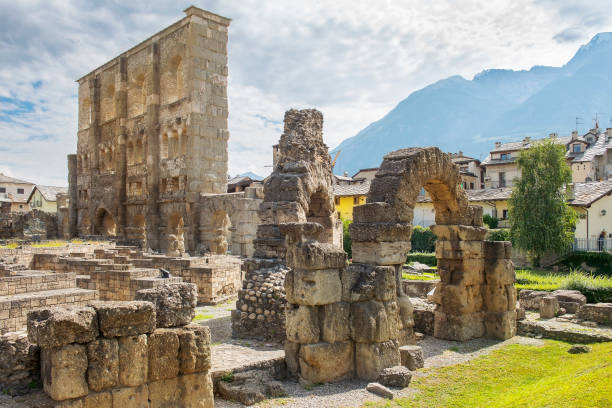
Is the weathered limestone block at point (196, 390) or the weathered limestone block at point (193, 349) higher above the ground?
the weathered limestone block at point (193, 349)

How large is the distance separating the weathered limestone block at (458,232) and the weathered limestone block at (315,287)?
4.13m

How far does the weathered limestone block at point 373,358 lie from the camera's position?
25.4ft

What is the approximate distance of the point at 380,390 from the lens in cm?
713

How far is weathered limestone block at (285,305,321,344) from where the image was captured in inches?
300

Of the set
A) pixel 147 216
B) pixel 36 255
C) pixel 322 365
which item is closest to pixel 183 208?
pixel 147 216

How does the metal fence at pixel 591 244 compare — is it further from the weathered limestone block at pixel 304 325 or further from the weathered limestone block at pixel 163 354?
the weathered limestone block at pixel 163 354

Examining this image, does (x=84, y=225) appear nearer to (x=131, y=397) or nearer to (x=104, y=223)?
(x=104, y=223)

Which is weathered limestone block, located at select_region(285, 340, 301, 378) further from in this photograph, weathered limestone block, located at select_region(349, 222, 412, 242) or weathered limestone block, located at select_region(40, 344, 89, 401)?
weathered limestone block, located at select_region(40, 344, 89, 401)

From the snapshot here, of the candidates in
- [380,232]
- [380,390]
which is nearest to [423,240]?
[380,232]

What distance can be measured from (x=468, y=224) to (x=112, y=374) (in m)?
8.70

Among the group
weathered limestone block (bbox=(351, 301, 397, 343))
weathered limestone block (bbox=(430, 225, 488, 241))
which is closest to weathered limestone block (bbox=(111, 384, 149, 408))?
weathered limestone block (bbox=(351, 301, 397, 343))

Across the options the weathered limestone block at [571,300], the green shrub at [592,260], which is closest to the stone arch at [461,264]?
the weathered limestone block at [571,300]

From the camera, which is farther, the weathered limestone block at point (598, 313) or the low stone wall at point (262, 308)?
the weathered limestone block at point (598, 313)

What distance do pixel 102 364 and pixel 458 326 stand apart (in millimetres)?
8029
